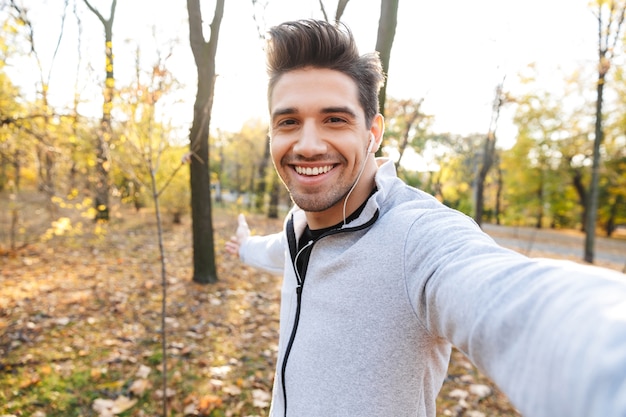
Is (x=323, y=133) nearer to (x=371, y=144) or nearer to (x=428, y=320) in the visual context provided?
(x=371, y=144)

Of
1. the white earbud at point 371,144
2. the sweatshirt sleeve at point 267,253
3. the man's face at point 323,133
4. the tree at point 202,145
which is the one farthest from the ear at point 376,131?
the tree at point 202,145

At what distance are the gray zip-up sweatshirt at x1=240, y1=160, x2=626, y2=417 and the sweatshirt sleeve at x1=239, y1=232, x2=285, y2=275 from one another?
0.61 m

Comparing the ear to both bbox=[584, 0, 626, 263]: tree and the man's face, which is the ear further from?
bbox=[584, 0, 626, 263]: tree

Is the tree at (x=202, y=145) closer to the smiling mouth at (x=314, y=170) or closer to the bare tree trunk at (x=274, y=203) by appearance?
the smiling mouth at (x=314, y=170)

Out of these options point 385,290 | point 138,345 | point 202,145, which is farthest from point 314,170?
point 202,145

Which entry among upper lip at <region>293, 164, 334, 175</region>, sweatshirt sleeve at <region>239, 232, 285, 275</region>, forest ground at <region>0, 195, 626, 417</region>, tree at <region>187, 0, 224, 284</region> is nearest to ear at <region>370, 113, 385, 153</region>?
upper lip at <region>293, 164, 334, 175</region>

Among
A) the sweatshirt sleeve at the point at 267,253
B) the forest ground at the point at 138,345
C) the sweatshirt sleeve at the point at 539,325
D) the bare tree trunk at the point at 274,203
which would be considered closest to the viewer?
the sweatshirt sleeve at the point at 539,325

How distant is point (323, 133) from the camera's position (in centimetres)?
146

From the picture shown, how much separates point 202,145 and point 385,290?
197 inches

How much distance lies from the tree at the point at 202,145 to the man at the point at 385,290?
11.4ft

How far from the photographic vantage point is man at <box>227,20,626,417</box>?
0.60 m

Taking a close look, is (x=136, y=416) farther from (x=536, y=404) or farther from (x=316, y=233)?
(x=536, y=404)

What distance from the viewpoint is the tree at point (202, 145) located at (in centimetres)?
504

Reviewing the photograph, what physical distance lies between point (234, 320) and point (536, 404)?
460cm
